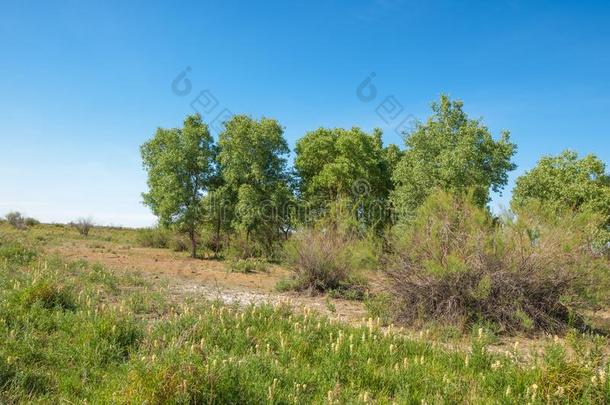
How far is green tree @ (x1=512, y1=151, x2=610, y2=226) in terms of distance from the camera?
2170cm

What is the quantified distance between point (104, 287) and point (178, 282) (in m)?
3.12

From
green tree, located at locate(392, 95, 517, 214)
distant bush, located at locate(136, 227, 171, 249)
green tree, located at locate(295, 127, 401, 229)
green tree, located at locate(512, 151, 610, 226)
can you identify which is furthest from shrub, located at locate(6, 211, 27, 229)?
green tree, located at locate(512, 151, 610, 226)

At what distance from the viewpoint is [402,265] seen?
9312 millimetres

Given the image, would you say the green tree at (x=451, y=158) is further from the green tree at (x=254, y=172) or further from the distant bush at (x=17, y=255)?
the distant bush at (x=17, y=255)

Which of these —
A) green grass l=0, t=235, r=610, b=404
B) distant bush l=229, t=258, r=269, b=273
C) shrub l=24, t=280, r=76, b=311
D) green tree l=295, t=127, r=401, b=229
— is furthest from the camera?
green tree l=295, t=127, r=401, b=229

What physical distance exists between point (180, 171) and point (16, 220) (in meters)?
27.1

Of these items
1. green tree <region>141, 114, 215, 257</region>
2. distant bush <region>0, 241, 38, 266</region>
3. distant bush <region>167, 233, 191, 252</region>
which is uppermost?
green tree <region>141, 114, 215, 257</region>

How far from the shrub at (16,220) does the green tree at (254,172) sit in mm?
26281

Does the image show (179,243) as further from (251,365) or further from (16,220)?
(251,365)

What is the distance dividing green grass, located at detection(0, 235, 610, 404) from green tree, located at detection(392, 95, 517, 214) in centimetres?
1560

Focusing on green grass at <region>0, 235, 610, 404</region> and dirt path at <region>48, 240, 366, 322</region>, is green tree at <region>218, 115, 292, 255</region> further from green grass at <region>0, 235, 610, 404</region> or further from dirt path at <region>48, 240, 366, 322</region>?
green grass at <region>0, 235, 610, 404</region>

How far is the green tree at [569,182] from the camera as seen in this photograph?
854 inches

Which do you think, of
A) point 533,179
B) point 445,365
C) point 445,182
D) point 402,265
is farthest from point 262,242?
point 445,365

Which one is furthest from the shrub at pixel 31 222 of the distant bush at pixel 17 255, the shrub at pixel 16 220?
the distant bush at pixel 17 255
